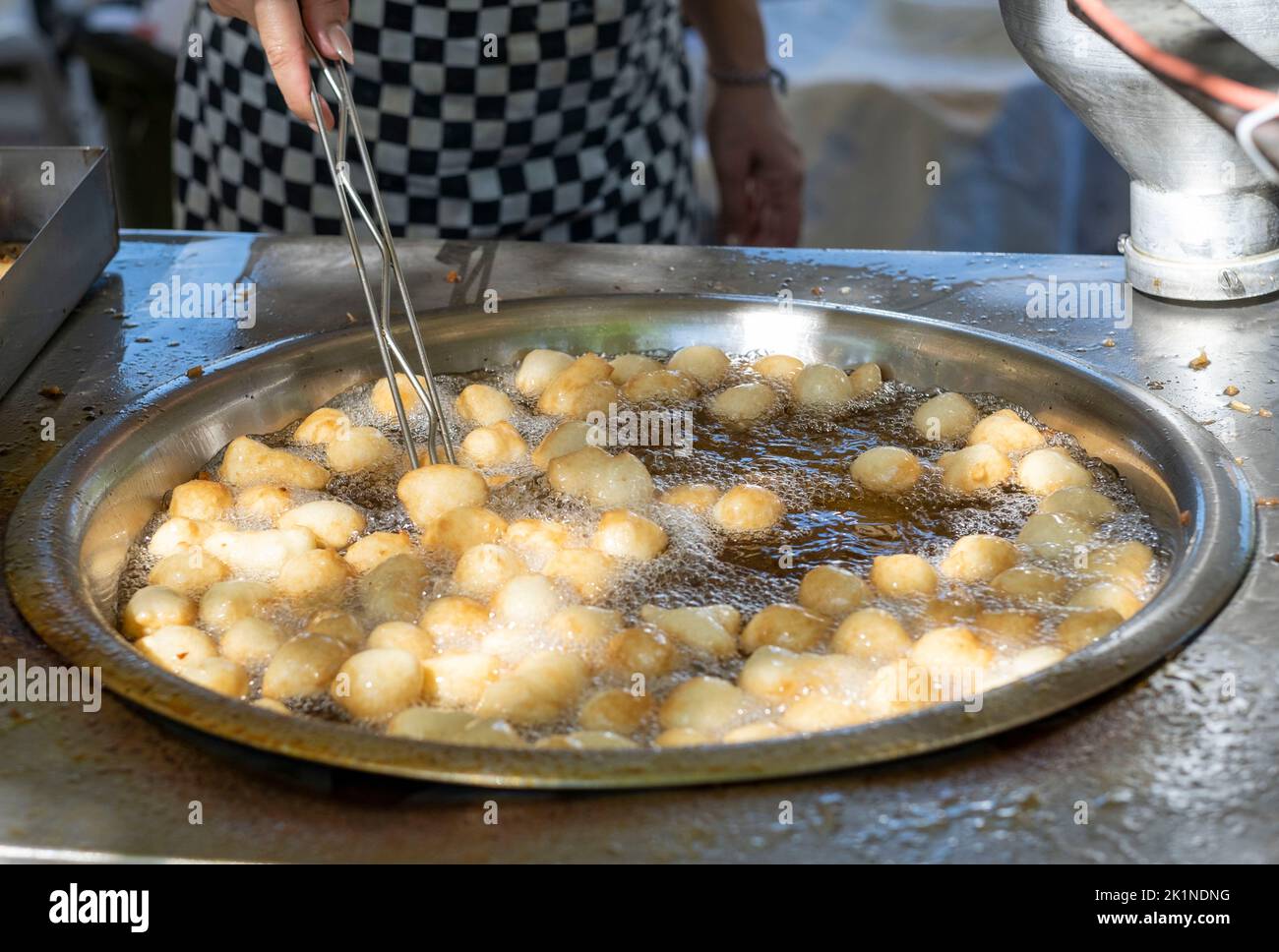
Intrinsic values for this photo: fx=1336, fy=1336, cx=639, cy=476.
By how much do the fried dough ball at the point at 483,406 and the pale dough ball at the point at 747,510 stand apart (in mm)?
382

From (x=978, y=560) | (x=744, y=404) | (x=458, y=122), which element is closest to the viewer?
(x=978, y=560)

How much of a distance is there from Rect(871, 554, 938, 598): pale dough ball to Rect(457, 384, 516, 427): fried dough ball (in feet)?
1.92

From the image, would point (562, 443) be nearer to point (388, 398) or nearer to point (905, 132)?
point (388, 398)

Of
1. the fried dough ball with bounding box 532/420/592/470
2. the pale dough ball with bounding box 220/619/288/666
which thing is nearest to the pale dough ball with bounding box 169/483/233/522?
the pale dough ball with bounding box 220/619/288/666

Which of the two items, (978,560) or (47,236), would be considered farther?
(47,236)

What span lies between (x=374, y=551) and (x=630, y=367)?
53cm

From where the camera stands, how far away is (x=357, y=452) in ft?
5.21

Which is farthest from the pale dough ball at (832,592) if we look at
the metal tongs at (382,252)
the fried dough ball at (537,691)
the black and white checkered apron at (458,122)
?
the black and white checkered apron at (458,122)

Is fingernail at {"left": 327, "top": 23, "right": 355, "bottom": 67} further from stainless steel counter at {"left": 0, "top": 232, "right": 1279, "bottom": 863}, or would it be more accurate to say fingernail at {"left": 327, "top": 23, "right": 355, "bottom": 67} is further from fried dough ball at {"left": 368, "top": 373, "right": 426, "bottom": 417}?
stainless steel counter at {"left": 0, "top": 232, "right": 1279, "bottom": 863}

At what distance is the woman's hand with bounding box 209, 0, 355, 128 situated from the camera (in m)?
1.46

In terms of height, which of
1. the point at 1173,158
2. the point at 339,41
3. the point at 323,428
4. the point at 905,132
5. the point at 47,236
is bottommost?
the point at 905,132

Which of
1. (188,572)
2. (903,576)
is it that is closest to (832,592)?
(903,576)

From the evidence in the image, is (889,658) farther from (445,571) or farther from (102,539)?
(102,539)

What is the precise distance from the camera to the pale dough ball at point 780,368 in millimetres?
1759
